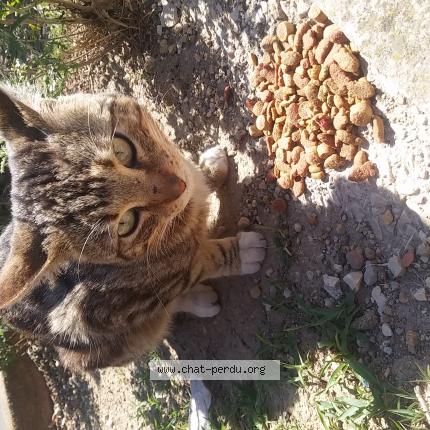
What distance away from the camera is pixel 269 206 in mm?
2494

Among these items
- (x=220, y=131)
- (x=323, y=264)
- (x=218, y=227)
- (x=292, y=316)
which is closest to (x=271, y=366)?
(x=292, y=316)

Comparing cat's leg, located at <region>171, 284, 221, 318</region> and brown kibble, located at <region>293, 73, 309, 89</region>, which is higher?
brown kibble, located at <region>293, 73, 309, 89</region>

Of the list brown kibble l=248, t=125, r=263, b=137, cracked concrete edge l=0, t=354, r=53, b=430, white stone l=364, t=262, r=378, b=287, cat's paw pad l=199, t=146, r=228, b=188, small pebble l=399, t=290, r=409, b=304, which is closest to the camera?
small pebble l=399, t=290, r=409, b=304

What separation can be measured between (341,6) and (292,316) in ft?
4.73

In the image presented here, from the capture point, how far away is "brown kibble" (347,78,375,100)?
6.03 feet

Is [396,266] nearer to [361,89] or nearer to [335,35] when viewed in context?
[361,89]

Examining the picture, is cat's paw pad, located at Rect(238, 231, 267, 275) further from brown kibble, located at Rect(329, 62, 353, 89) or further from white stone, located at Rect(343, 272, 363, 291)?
brown kibble, located at Rect(329, 62, 353, 89)

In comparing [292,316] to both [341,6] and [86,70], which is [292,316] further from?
[86,70]

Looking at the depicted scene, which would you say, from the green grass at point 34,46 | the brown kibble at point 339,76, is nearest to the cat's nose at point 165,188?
the brown kibble at point 339,76

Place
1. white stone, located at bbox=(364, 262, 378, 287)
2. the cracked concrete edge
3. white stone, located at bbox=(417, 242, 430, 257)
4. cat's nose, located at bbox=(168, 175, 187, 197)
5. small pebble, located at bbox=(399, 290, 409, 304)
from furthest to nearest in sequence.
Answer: the cracked concrete edge
cat's nose, located at bbox=(168, 175, 187, 197)
white stone, located at bbox=(364, 262, 378, 287)
small pebble, located at bbox=(399, 290, 409, 304)
white stone, located at bbox=(417, 242, 430, 257)

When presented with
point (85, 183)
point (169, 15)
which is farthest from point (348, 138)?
point (169, 15)

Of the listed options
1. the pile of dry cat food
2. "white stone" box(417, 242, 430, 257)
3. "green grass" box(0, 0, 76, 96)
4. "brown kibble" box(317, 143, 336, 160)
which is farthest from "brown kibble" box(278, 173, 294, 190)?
"green grass" box(0, 0, 76, 96)

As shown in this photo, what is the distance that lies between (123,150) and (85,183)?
253 millimetres

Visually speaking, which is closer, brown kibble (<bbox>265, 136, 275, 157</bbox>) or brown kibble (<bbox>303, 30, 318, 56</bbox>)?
brown kibble (<bbox>303, 30, 318, 56</bbox>)
